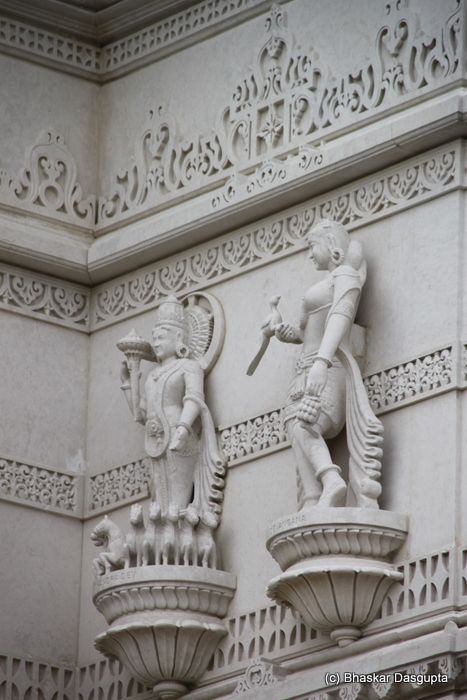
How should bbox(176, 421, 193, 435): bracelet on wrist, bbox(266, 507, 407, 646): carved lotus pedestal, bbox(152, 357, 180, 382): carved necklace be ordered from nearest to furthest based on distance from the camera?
1. bbox(266, 507, 407, 646): carved lotus pedestal
2. bbox(176, 421, 193, 435): bracelet on wrist
3. bbox(152, 357, 180, 382): carved necklace

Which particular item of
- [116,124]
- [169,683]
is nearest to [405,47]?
[116,124]

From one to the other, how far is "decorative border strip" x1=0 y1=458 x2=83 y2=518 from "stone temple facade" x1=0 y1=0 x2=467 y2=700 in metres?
0.01

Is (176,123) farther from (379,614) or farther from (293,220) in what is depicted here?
(379,614)

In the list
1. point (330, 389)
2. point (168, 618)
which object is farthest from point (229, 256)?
point (168, 618)

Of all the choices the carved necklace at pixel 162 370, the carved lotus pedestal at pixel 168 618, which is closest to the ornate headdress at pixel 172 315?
the carved necklace at pixel 162 370

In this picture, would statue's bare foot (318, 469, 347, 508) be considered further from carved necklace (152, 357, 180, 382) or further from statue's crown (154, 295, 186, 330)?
statue's crown (154, 295, 186, 330)

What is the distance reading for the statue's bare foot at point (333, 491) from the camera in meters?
12.6

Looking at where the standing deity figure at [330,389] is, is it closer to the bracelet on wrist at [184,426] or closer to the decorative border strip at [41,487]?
the bracelet on wrist at [184,426]

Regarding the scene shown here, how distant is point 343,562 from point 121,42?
375cm

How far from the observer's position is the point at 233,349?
13.9 metres

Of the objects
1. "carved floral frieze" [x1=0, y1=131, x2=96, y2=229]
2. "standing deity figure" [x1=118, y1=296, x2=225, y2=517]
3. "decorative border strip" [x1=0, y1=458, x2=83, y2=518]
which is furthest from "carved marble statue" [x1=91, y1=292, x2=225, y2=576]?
"carved floral frieze" [x1=0, y1=131, x2=96, y2=229]

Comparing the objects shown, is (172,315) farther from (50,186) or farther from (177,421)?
(50,186)

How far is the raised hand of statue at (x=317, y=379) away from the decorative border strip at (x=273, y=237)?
89 centimetres

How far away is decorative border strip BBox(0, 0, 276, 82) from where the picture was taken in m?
14.5
